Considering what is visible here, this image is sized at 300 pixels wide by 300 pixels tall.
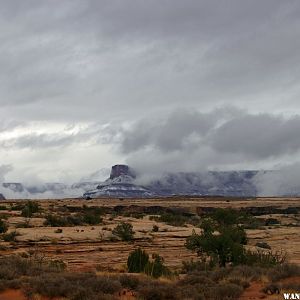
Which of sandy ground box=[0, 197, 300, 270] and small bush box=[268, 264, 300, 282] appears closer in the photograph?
small bush box=[268, 264, 300, 282]

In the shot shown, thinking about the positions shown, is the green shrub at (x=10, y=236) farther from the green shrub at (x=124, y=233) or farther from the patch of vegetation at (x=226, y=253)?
the patch of vegetation at (x=226, y=253)

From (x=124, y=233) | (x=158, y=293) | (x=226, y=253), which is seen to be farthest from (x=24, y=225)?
(x=158, y=293)

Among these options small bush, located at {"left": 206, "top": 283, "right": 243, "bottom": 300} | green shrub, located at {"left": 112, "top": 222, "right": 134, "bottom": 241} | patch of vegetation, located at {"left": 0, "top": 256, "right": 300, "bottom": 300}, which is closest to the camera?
small bush, located at {"left": 206, "top": 283, "right": 243, "bottom": 300}

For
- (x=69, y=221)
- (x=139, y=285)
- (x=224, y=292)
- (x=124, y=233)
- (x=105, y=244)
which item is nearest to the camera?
(x=224, y=292)

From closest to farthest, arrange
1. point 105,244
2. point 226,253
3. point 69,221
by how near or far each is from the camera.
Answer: point 226,253
point 105,244
point 69,221

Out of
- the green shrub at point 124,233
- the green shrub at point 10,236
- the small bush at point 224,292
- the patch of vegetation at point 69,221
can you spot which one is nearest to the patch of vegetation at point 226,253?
the small bush at point 224,292

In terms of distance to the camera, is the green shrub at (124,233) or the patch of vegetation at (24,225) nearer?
the green shrub at (124,233)

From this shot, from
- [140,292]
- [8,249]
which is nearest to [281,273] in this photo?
[140,292]

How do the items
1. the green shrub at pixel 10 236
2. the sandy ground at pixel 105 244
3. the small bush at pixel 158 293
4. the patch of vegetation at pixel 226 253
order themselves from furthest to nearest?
1. the green shrub at pixel 10 236
2. the sandy ground at pixel 105 244
3. the patch of vegetation at pixel 226 253
4. the small bush at pixel 158 293

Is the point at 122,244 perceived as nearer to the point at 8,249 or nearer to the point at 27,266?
the point at 8,249

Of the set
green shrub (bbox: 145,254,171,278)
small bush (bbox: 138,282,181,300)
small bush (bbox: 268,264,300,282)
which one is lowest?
green shrub (bbox: 145,254,171,278)

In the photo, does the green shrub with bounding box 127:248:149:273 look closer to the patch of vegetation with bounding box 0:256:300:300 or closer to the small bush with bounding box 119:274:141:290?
the patch of vegetation with bounding box 0:256:300:300

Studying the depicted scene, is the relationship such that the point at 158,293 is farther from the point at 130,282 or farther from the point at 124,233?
the point at 124,233

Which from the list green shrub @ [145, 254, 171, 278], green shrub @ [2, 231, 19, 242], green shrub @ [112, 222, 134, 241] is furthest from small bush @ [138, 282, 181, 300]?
green shrub @ [112, 222, 134, 241]
